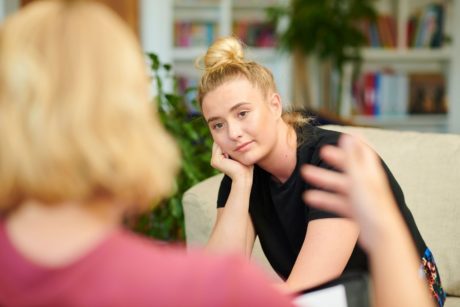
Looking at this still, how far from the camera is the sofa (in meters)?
2.05

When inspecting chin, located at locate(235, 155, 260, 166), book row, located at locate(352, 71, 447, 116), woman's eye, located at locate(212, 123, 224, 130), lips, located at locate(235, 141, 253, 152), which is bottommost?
book row, located at locate(352, 71, 447, 116)

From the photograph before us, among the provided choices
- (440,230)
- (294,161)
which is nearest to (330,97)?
(440,230)

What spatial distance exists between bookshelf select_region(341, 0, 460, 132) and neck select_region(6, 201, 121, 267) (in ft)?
16.0

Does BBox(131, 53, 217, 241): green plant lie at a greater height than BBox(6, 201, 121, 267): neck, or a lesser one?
lesser

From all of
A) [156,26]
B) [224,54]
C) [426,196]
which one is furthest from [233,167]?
[156,26]

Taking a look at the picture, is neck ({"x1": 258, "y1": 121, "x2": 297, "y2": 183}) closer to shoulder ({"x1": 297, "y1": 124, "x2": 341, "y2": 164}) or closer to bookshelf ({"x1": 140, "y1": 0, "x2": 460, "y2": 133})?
shoulder ({"x1": 297, "y1": 124, "x2": 341, "y2": 164})

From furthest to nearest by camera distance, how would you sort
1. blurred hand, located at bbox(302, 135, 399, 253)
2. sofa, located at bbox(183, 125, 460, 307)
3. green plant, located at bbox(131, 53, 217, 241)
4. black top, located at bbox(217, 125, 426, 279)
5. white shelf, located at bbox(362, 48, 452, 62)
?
1. white shelf, located at bbox(362, 48, 452, 62)
2. green plant, located at bbox(131, 53, 217, 241)
3. sofa, located at bbox(183, 125, 460, 307)
4. black top, located at bbox(217, 125, 426, 279)
5. blurred hand, located at bbox(302, 135, 399, 253)

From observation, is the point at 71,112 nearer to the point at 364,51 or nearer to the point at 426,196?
the point at 426,196

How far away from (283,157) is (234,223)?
20 cm

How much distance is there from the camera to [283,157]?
173 centimetres

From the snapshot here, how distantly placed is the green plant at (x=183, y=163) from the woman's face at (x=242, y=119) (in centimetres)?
96

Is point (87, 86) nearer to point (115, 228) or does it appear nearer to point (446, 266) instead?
point (115, 228)

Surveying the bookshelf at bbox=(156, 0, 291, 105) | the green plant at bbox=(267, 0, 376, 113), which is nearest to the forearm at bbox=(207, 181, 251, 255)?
the green plant at bbox=(267, 0, 376, 113)

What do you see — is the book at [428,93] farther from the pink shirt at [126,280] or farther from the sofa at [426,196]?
the pink shirt at [126,280]
